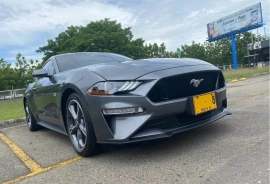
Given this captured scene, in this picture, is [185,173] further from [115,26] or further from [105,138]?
[115,26]

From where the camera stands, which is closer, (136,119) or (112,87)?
(136,119)

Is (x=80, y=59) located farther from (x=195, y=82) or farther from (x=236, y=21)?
(x=236, y=21)

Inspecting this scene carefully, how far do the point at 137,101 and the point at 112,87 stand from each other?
30cm

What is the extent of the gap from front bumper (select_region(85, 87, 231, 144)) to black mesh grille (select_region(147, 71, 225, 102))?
0.27 ft

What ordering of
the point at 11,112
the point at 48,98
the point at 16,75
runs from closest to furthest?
the point at 48,98 → the point at 11,112 → the point at 16,75

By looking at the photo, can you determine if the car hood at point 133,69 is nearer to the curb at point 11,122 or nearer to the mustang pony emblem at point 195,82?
the mustang pony emblem at point 195,82

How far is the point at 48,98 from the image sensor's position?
12.1 feet

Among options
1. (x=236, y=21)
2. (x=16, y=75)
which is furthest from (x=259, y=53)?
(x=16, y=75)

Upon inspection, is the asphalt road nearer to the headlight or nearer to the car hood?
the headlight

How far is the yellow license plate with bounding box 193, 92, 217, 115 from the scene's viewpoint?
266 cm

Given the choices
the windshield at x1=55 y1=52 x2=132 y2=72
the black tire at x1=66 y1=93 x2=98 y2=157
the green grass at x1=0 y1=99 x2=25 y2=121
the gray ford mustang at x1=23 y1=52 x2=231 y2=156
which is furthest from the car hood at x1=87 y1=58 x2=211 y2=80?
the green grass at x1=0 y1=99 x2=25 y2=121

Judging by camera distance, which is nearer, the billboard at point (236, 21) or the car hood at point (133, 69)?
the car hood at point (133, 69)

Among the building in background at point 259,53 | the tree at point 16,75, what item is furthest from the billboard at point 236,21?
the tree at point 16,75

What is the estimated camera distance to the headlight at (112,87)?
254 centimetres
